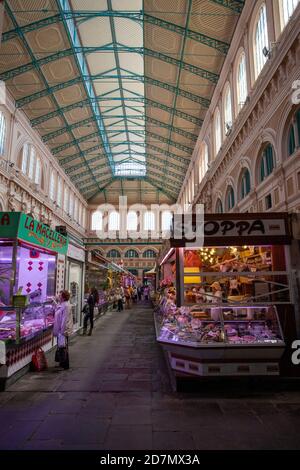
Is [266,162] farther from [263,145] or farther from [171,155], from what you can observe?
[171,155]

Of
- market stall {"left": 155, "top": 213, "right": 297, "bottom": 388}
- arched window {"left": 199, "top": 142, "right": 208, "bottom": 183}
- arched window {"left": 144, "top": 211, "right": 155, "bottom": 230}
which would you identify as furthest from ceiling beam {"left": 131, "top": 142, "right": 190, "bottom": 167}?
market stall {"left": 155, "top": 213, "right": 297, "bottom": 388}

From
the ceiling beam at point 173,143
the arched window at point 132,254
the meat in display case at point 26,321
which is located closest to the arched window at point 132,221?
the arched window at point 132,254

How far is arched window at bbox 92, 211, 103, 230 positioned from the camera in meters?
40.9

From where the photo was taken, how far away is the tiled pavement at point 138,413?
3.27 metres

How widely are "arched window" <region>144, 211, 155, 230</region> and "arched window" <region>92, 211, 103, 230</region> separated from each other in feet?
19.2

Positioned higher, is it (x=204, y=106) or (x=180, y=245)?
(x=204, y=106)

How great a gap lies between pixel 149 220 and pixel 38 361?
3579cm

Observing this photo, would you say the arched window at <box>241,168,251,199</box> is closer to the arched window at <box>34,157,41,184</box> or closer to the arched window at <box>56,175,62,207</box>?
the arched window at <box>34,157,41,184</box>

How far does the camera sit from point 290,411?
406 centimetres

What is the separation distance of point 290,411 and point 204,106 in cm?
1744

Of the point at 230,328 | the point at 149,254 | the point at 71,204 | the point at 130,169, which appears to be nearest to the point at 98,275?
the point at 230,328

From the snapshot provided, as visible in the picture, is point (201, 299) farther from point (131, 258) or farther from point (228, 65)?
point (131, 258)

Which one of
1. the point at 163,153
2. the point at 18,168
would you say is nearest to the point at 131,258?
the point at 163,153

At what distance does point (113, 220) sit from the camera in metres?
41.7
